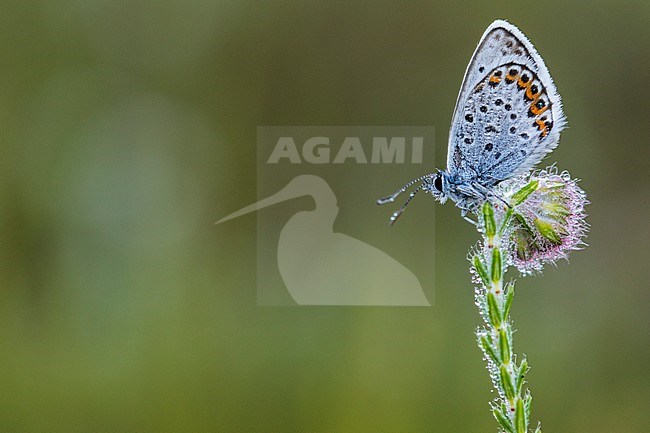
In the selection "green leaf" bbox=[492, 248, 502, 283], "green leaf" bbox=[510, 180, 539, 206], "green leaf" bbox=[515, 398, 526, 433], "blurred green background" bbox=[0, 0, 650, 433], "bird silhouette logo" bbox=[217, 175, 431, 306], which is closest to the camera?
"green leaf" bbox=[515, 398, 526, 433]

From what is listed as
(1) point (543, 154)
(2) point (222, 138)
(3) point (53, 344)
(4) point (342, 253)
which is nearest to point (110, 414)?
(3) point (53, 344)

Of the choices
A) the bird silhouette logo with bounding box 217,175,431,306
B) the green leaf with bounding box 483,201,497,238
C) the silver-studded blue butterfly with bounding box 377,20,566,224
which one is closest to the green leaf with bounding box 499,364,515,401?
the green leaf with bounding box 483,201,497,238

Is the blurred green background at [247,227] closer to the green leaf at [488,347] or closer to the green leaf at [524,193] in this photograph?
Answer: the green leaf at [524,193]

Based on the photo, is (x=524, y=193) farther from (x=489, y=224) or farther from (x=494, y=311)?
(x=494, y=311)

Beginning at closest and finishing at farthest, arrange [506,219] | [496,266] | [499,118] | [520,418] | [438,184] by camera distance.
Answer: [520,418] < [496,266] < [506,219] < [438,184] < [499,118]

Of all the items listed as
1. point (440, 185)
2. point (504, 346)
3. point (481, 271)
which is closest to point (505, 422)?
point (504, 346)

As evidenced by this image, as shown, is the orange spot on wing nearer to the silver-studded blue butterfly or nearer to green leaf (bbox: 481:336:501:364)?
the silver-studded blue butterfly

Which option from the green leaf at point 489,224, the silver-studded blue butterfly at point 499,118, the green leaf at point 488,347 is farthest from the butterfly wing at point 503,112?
the green leaf at point 488,347
